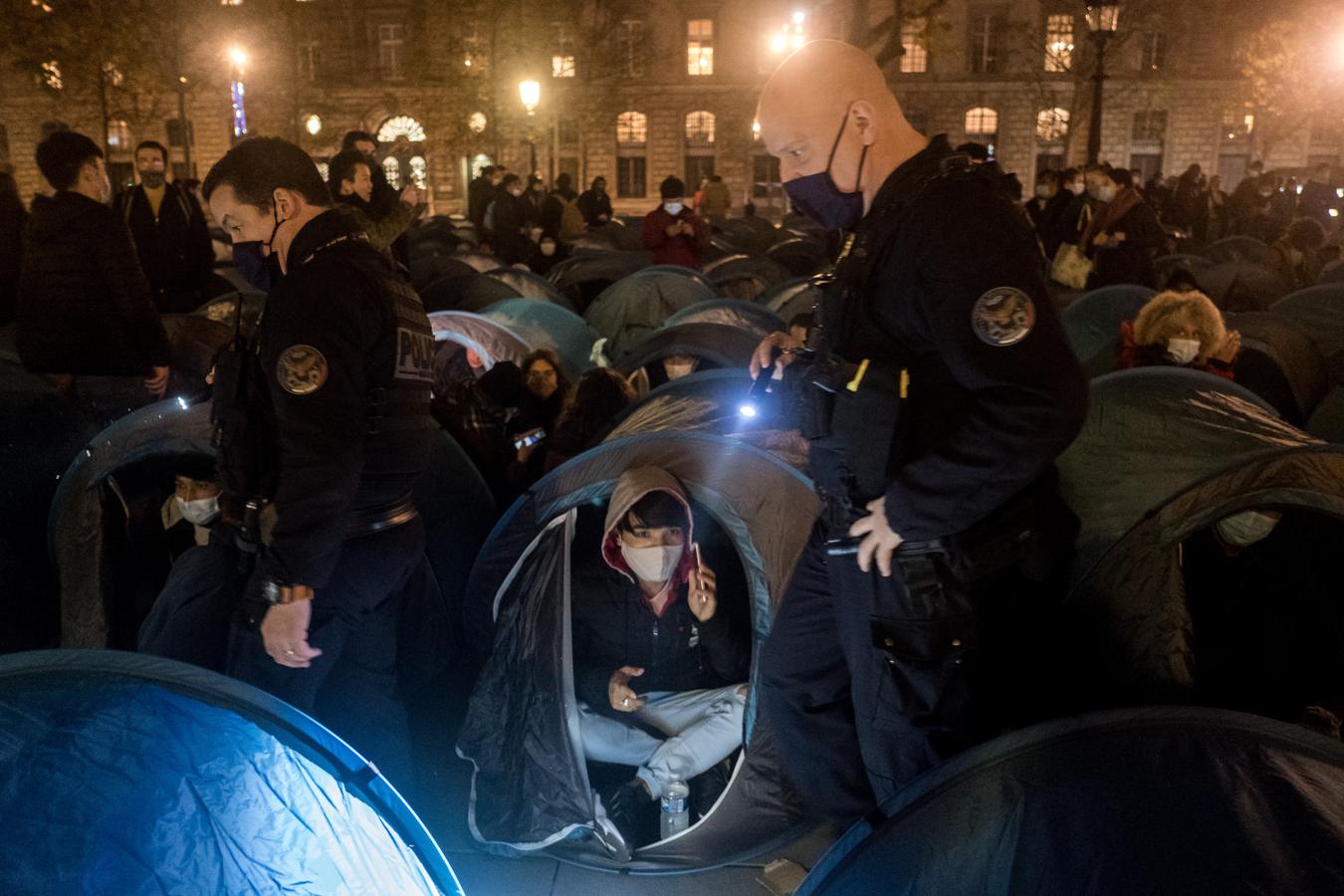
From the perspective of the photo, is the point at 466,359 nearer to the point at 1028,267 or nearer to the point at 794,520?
the point at 794,520

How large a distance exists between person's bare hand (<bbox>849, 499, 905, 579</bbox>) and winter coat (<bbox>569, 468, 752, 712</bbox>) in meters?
1.76

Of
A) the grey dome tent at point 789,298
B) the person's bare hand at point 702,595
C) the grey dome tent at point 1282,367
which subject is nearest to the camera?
the person's bare hand at point 702,595

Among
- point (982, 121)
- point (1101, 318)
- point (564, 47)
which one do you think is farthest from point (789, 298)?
point (982, 121)

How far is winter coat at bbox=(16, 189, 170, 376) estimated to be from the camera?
548 centimetres

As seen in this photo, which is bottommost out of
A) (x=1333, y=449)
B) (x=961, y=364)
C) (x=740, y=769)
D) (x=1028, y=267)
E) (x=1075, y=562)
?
(x=740, y=769)

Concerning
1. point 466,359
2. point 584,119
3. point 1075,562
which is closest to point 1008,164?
point 584,119

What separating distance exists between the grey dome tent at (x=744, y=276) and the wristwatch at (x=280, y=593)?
433 inches

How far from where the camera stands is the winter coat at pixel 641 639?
417 centimetres

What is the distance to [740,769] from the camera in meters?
3.58

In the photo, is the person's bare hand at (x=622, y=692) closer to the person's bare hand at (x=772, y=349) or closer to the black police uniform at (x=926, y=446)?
the black police uniform at (x=926, y=446)

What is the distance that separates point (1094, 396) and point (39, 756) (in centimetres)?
375

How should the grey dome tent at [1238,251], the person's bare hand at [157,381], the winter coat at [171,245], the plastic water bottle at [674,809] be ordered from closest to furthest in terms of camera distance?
the plastic water bottle at [674,809]
the person's bare hand at [157,381]
the winter coat at [171,245]
the grey dome tent at [1238,251]

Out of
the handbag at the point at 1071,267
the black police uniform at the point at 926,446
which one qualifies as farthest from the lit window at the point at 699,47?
the black police uniform at the point at 926,446

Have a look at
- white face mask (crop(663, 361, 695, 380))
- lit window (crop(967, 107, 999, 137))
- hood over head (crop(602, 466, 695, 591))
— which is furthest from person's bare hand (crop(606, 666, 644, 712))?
lit window (crop(967, 107, 999, 137))
